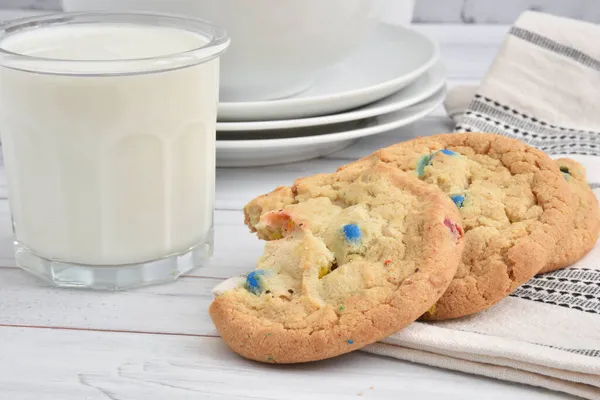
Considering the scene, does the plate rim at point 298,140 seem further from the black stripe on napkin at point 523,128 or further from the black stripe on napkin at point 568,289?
the black stripe on napkin at point 568,289

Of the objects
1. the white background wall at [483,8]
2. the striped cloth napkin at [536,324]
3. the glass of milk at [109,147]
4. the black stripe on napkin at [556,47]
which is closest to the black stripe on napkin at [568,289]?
the striped cloth napkin at [536,324]

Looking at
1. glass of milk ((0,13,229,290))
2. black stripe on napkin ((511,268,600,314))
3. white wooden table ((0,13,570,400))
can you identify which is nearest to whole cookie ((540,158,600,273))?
black stripe on napkin ((511,268,600,314))

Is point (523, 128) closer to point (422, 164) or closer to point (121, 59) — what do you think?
point (422, 164)

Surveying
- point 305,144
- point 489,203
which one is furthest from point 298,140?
point 489,203

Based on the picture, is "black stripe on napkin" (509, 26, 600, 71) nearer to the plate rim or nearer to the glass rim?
the plate rim

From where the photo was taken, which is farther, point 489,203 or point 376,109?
point 376,109
